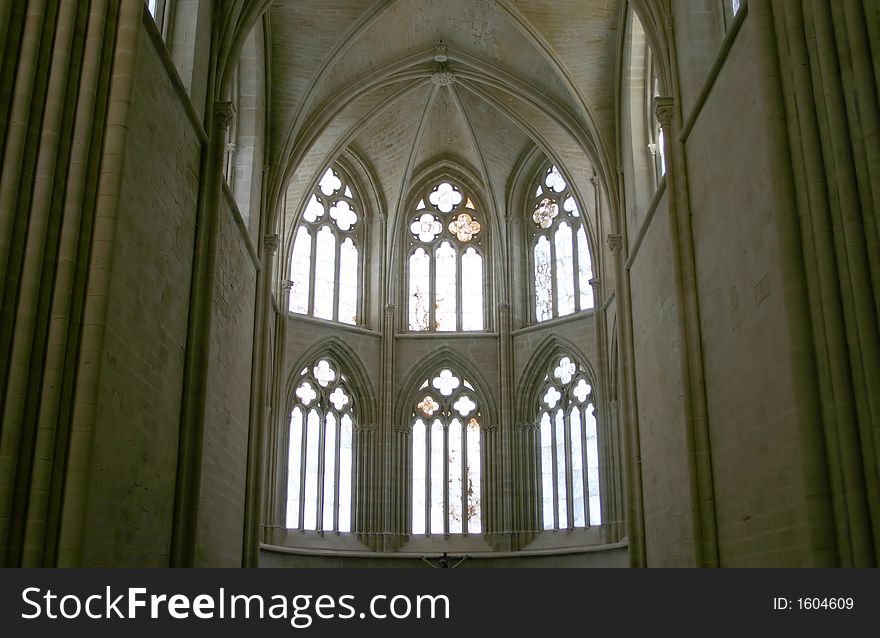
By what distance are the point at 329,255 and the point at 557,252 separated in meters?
5.39

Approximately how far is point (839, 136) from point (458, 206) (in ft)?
56.0

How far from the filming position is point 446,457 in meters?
23.2

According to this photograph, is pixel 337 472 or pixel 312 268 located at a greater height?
pixel 312 268

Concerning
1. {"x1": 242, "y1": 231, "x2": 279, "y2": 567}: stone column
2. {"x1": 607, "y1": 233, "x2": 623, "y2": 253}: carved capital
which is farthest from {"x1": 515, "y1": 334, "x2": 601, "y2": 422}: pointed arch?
{"x1": 242, "y1": 231, "x2": 279, "y2": 567}: stone column

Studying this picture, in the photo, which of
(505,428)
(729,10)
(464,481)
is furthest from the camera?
(464,481)

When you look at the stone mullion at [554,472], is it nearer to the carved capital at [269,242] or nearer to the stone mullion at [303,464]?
the stone mullion at [303,464]

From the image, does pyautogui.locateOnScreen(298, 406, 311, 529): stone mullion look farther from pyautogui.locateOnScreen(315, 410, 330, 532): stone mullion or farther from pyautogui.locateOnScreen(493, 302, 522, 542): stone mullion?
pyautogui.locateOnScreen(493, 302, 522, 542): stone mullion

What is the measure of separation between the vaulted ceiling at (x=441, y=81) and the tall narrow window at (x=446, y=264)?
1.17m

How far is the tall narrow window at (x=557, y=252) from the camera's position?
2317 centimetres

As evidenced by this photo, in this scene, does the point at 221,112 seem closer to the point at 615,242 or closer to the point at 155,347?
the point at 155,347

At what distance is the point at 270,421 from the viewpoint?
20797mm

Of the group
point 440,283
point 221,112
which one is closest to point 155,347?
point 221,112

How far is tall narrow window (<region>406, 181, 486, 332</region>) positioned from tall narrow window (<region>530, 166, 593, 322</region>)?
4.71 ft

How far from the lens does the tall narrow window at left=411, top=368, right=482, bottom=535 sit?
22781 mm
